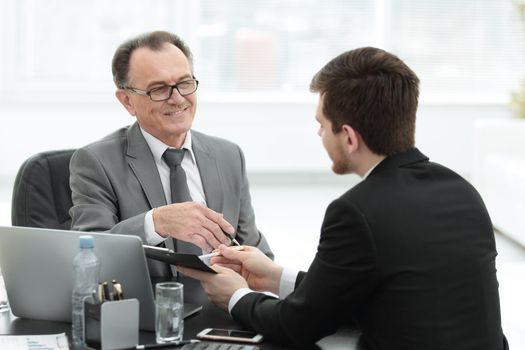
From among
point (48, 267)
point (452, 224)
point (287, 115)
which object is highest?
point (452, 224)

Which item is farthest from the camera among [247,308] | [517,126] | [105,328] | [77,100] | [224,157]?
[77,100]

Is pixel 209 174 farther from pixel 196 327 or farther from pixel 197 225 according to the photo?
pixel 196 327

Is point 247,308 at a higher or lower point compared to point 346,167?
lower

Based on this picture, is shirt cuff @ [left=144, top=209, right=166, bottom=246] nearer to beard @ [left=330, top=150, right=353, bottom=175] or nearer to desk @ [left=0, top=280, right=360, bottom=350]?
desk @ [left=0, top=280, right=360, bottom=350]

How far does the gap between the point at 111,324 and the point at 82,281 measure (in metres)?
0.17

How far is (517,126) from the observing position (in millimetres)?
6590

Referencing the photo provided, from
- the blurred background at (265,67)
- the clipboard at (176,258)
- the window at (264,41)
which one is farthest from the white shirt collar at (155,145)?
the window at (264,41)

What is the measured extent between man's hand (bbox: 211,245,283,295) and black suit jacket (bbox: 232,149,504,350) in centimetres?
28

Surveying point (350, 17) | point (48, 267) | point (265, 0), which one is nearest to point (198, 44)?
point (265, 0)

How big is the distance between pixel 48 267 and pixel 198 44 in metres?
6.29

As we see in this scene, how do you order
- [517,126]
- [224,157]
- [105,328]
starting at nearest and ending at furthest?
1. [105,328]
2. [224,157]
3. [517,126]

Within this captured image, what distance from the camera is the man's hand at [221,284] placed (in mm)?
2119

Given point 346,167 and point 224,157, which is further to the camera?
point 224,157

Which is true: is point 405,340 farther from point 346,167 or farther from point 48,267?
point 48,267
